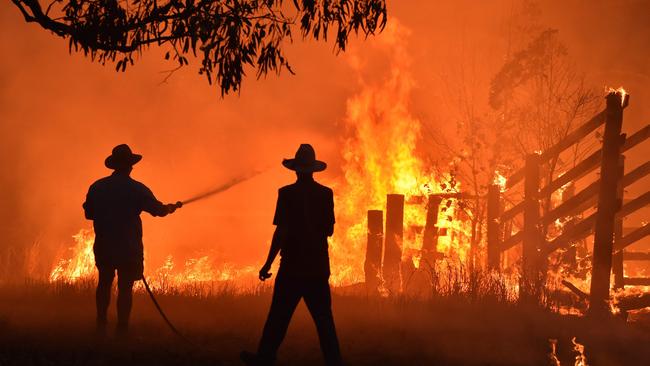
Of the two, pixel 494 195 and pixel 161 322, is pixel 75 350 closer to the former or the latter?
pixel 161 322

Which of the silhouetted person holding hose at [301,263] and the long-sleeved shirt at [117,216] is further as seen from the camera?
the long-sleeved shirt at [117,216]

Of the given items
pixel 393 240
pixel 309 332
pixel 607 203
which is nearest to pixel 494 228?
pixel 393 240

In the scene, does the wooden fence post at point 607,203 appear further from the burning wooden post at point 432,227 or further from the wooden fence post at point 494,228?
the burning wooden post at point 432,227

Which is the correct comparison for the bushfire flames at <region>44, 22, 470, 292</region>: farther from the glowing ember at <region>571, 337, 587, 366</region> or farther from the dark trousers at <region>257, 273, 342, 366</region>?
the dark trousers at <region>257, 273, 342, 366</region>

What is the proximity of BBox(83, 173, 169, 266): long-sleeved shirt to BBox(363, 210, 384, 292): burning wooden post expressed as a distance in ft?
19.4

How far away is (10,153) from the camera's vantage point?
→ 36312 millimetres

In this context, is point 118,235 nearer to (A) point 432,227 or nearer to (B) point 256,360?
(B) point 256,360

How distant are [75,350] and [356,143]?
12.7 metres

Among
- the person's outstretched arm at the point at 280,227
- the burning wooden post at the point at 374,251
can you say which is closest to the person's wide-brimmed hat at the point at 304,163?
the person's outstretched arm at the point at 280,227

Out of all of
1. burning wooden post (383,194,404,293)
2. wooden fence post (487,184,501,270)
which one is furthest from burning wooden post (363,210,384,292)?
wooden fence post (487,184,501,270)

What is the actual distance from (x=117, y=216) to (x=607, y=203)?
280 inches

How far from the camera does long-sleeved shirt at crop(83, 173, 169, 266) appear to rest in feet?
28.6

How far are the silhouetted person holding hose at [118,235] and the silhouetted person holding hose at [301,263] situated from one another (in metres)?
1.85

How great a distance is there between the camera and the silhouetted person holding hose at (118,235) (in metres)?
8.71
